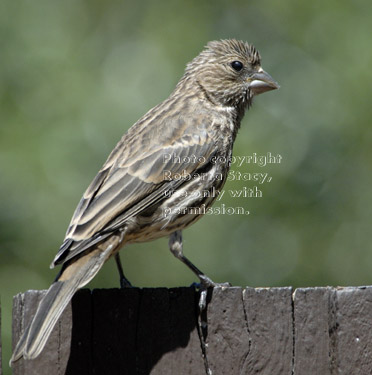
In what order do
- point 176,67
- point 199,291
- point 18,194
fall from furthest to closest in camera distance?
point 176,67, point 18,194, point 199,291

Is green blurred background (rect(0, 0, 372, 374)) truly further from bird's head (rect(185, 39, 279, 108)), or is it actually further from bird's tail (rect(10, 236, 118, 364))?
bird's tail (rect(10, 236, 118, 364))

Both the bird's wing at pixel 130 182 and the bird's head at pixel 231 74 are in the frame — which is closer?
the bird's wing at pixel 130 182

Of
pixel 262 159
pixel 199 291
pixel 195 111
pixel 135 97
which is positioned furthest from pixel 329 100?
pixel 199 291

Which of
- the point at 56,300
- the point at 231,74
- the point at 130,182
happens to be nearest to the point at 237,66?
the point at 231,74

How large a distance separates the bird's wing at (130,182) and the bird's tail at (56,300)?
86mm

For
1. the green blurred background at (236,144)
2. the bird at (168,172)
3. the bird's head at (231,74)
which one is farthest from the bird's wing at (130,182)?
the green blurred background at (236,144)

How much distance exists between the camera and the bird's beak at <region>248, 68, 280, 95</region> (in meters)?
6.63

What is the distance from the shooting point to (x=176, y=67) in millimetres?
8359

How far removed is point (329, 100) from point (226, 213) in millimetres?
1451

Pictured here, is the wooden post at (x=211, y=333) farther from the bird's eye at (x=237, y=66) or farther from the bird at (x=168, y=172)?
the bird's eye at (x=237, y=66)

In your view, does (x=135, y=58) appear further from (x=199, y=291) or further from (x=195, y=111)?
(x=199, y=291)

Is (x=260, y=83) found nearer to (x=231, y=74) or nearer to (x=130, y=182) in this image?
(x=231, y=74)

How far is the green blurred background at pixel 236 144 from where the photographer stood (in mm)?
7859

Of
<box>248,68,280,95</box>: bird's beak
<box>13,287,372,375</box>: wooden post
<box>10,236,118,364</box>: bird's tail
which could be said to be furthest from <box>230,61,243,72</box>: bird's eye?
<box>13,287,372,375</box>: wooden post
